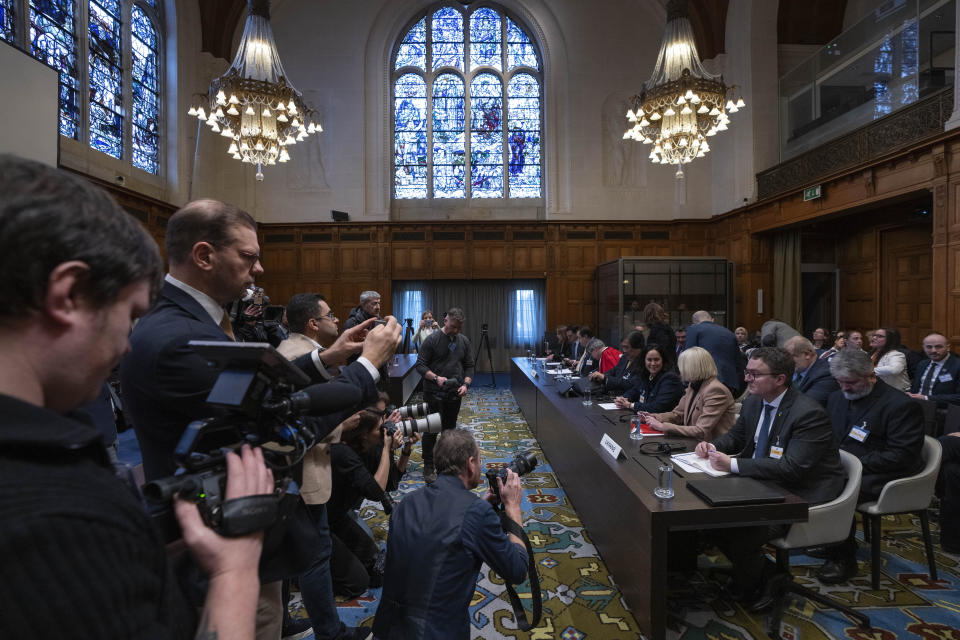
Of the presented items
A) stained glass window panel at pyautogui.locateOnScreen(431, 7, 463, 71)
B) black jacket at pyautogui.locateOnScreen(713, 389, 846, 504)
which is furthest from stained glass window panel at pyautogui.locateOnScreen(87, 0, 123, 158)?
black jacket at pyautogui.locateOnScreen(713, 389, 846, 504)

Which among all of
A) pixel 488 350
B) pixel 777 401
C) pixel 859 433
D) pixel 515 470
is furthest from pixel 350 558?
pixel 488 350

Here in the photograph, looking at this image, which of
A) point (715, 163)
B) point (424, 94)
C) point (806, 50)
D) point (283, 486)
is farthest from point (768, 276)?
point (283, 486)

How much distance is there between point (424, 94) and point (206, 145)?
5.15 metres

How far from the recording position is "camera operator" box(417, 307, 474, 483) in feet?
15.6

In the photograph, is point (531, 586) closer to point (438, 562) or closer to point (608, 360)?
point (438, 562)

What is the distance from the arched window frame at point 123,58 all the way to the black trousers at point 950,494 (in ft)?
32.2

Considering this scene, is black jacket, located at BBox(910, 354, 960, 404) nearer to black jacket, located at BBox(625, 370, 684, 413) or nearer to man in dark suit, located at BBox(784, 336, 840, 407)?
man in dark suit, located at BBox(784, 336, 840, 407)

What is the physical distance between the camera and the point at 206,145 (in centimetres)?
1056

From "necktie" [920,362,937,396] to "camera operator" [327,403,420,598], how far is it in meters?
5.11

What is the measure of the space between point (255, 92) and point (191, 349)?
6487 millimetres

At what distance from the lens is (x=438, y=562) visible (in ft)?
5.41

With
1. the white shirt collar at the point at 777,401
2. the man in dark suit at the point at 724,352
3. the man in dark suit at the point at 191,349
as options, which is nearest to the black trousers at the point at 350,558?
the man in dark suit at the point at 191,349

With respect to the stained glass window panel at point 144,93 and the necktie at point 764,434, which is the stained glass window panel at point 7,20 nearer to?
the stained glass window panel at point 144,93

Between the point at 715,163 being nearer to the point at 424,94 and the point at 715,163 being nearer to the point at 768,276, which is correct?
the point at 768,276
